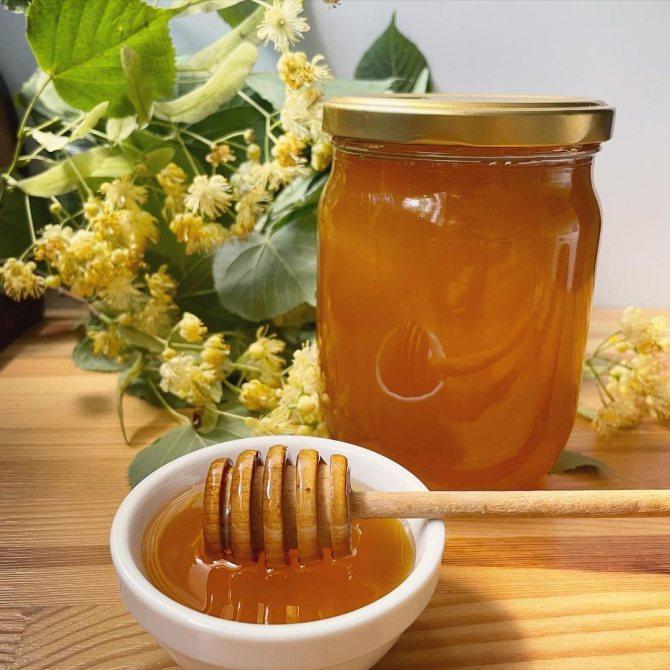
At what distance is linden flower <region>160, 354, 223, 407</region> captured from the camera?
0.58 meters

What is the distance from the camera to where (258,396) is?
1.90 feet

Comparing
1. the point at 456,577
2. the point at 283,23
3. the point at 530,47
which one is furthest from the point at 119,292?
the point at 530,47

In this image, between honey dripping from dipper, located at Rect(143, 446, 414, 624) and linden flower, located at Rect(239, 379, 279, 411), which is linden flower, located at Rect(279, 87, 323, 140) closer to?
linden flower, located at Rect(239, 379, 279, 411)

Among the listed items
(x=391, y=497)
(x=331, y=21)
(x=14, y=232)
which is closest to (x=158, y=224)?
(x=14, y=232)

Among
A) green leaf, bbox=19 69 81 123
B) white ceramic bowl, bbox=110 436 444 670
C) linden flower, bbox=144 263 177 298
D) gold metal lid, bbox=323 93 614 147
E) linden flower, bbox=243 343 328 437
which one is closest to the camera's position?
white ceramic bowl, bbox=110 436 444 670

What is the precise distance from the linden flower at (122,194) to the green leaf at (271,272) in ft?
0.32

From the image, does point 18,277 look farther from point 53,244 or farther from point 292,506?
point 292,506

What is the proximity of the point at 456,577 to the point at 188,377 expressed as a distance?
258 mm

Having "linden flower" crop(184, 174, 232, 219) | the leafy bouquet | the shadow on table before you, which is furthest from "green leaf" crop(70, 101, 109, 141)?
the shadow on table

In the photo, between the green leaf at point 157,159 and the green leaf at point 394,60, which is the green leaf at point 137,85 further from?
the green leaf at point 394,60

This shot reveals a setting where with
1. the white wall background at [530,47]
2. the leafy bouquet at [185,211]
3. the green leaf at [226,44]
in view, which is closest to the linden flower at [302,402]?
the leafy bouquet at [185,211]

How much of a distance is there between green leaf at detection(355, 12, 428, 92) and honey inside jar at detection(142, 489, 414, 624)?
56cm

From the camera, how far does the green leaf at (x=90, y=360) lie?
0.74 m

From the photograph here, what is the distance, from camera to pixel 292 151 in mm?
600
